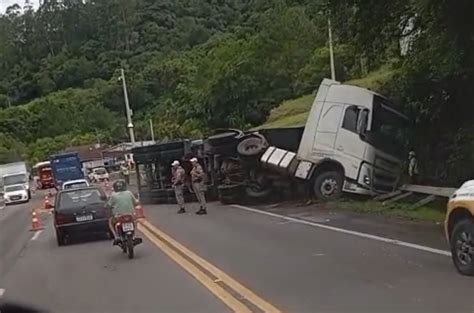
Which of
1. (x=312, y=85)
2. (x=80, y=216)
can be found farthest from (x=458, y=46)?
(x=312, y=85)

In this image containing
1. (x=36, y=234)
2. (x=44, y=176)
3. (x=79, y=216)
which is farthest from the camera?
(x=44, y=176)

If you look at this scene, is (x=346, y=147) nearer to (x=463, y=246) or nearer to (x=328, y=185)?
(x=328, y=185)

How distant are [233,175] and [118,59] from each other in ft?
296

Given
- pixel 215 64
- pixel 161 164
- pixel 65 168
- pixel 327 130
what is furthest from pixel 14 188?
pixel 327 130

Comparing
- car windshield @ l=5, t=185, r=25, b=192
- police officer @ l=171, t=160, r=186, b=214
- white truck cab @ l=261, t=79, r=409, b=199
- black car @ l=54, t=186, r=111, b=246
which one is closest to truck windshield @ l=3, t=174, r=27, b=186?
car windshield @ l=5, t=185, r=25, b=192

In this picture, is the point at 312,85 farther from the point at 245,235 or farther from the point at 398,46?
the point at 245,235

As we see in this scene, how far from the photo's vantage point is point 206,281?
11.8 m

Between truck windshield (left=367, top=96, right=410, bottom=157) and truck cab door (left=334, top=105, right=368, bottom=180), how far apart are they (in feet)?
1.06

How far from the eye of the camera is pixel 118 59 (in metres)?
117

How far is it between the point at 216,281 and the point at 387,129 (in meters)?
13.4

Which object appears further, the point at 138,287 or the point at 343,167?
the point at 343,167

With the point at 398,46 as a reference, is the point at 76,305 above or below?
below

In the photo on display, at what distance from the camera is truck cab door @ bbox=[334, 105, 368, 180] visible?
77.6 feet

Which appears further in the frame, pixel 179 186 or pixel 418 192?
pixel 179 186
